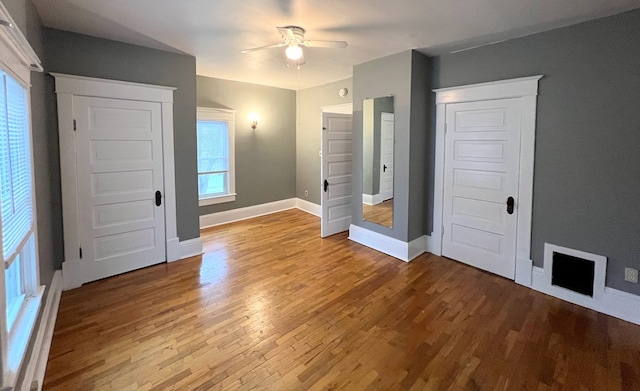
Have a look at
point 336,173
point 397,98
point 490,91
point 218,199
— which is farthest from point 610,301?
point 218,199

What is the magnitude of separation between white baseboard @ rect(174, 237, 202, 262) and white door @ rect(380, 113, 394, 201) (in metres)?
2.62

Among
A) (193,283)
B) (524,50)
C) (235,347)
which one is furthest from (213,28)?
(524,50)

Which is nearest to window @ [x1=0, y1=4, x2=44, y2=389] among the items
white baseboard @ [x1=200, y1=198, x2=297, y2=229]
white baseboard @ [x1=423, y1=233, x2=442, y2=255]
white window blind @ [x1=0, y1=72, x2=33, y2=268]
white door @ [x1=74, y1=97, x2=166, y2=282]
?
white window blind @ [x1=0, y1=72, x2=33, y2=268]

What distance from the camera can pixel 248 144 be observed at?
20.1ft

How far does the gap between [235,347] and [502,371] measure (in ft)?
6.22

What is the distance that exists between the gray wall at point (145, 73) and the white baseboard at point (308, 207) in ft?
9.00

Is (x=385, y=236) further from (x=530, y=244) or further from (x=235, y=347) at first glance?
(x=235, y=347)

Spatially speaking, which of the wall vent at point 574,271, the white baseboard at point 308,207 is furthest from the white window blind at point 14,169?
the white baseboard at point 308,207

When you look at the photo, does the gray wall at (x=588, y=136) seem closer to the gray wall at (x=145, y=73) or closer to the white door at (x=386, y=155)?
the white door at (x=386, y=155)

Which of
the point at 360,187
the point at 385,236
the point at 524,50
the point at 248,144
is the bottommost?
the point at 385,236

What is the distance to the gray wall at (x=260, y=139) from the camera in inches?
223

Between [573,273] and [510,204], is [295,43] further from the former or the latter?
[573,273]

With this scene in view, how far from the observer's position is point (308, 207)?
22.0 feet

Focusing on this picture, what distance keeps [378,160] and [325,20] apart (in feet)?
6.83
